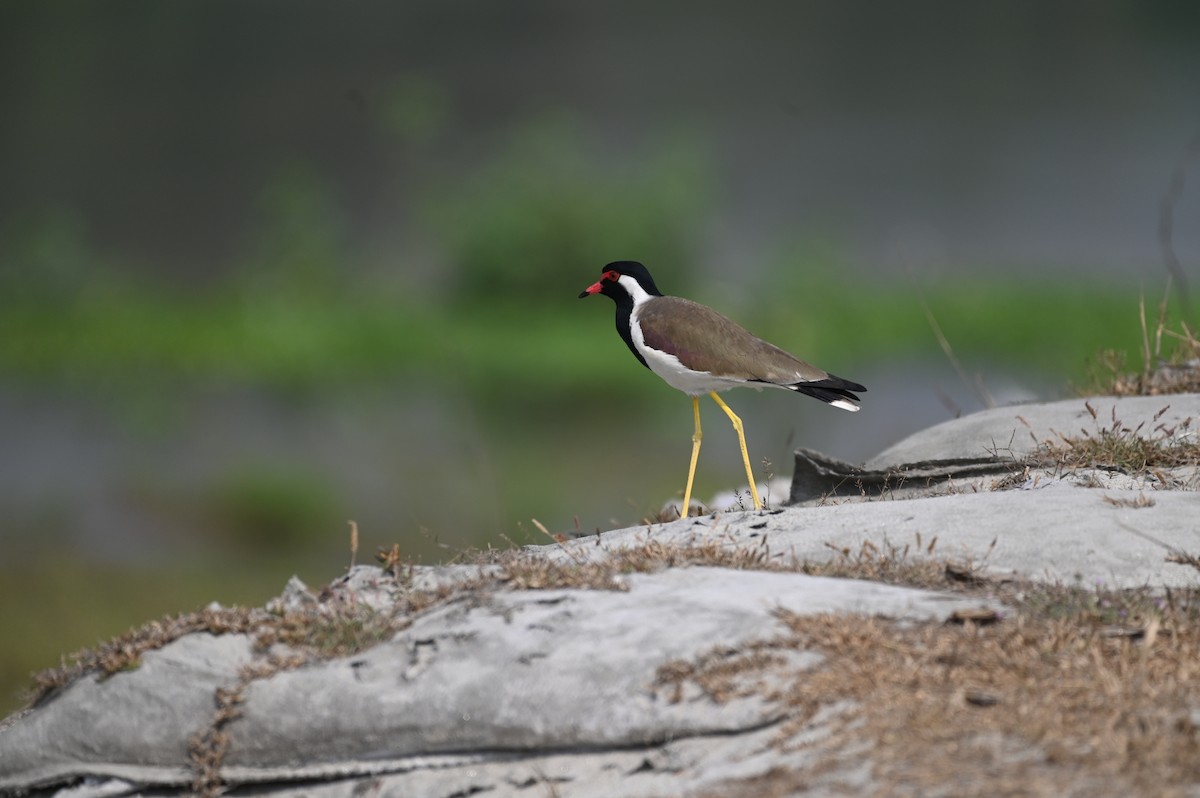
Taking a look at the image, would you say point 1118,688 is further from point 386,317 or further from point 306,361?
point 386,317

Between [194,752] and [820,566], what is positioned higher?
[820,566]

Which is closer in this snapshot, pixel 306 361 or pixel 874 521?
pixel 874 521

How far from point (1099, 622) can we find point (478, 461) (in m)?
8.83

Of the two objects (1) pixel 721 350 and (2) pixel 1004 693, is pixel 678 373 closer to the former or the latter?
(1) pixel 721 350

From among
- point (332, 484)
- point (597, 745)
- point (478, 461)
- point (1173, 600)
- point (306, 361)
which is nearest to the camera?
point (597, 745)

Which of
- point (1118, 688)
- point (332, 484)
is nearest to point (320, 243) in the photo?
point (332, 484)

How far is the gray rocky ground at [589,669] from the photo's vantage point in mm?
3283

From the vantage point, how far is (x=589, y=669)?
353 centimetres

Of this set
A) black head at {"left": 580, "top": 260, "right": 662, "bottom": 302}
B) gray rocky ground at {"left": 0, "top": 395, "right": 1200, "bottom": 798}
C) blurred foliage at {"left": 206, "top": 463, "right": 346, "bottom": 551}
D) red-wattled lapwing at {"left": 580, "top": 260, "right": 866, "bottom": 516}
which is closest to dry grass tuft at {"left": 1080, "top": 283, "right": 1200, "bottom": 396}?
red-wattled lapwing at {"left": 580, "top": 260, "right": 866, "bottom": 516}

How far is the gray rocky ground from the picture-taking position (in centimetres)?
328

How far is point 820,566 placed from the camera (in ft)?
13.5

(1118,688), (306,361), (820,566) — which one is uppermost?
(306,361)

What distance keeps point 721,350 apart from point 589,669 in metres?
2.19

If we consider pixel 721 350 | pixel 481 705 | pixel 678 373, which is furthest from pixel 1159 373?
pixel 481 705
